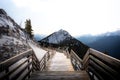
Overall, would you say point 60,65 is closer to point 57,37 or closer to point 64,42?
point 64,42

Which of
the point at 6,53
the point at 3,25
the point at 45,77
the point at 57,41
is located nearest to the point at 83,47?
the point at 57,41

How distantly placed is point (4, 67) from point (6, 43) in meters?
18.3

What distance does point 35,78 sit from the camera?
6.46 meters

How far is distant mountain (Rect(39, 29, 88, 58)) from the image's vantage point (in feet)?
242

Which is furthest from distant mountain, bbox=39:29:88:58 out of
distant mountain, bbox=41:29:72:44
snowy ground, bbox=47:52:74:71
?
snowy ground, bbox=47:52:74:71

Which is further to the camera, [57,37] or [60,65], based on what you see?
[57,37]

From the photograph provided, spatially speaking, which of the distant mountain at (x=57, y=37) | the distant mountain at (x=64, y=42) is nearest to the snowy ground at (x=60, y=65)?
the distant mountain at (x=64, y=42)

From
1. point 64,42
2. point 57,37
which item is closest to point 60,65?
point 64,42

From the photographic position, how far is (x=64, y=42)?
8931 cm

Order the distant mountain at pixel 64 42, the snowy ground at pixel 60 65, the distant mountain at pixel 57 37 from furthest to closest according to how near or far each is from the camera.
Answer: the distant mountain at pixel 57 37 → the distant mountain at pixel 64 42 → the snowy ground at pixel 60 65

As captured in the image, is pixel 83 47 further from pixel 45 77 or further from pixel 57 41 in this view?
pixel 45 77

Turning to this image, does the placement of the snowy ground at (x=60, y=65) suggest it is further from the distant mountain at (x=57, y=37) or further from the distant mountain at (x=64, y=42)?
the distant mountain at (x=57, y=37)

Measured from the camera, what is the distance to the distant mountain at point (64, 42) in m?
73.6

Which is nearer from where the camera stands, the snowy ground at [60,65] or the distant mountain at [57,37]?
the snowy ground at [60,65]
